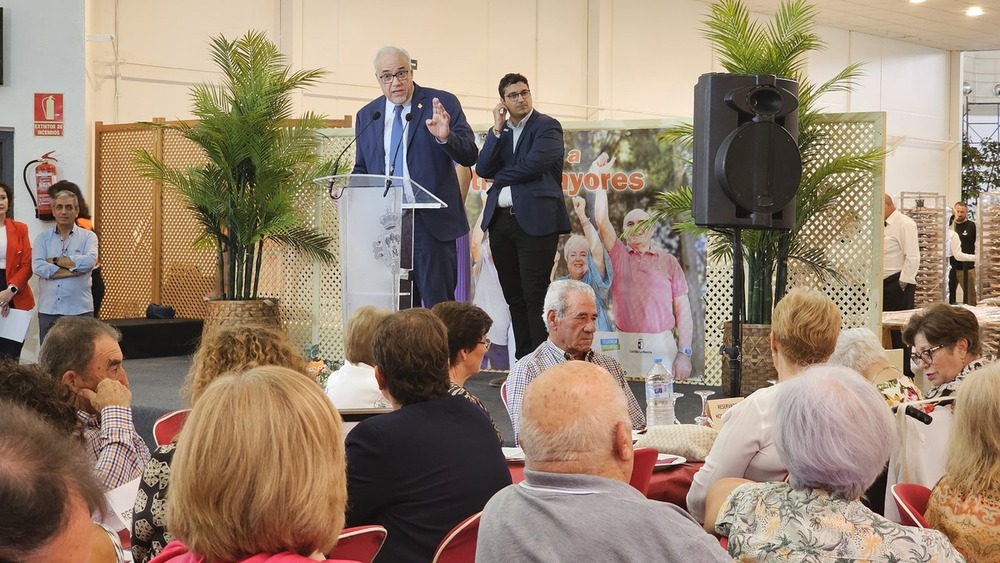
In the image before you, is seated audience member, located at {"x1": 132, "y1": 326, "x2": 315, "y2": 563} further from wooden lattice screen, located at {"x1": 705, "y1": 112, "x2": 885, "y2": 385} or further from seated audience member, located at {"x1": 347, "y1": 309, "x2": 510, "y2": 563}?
wooden lattice screen, located at {"x1": 705, "y1": 112, "x2": 885, "y2": 385}

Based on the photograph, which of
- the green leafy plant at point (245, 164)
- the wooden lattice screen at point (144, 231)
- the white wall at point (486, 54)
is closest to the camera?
the green leafy plant at point (245, 164)

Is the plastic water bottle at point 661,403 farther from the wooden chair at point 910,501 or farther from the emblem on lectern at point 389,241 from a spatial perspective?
the emblem on lectern at point 389,241

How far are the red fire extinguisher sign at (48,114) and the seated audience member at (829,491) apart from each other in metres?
8.65

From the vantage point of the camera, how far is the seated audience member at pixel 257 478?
4.83ft

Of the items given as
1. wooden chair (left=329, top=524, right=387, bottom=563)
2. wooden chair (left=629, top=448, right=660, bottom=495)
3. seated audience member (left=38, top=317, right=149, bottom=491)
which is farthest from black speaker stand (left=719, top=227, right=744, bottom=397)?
wooden chair (left=329, top=524, right=387, bottom=563)

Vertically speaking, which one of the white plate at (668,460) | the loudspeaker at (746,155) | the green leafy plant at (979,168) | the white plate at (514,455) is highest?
the green leafy plant at (979,168)

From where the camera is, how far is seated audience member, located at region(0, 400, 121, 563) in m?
0.96

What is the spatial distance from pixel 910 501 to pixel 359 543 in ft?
4.19

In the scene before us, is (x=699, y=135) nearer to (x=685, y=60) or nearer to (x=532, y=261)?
(x=532, y=261)

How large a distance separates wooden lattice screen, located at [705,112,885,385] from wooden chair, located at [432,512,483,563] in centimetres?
505

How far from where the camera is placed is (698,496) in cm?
266

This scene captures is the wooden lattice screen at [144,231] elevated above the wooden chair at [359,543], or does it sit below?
above

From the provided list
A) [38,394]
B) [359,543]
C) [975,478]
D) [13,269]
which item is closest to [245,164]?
[13,269]

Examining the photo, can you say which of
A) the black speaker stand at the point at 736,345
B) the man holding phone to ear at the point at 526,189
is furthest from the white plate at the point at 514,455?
the man holding phone to ear at the point at 526,189
